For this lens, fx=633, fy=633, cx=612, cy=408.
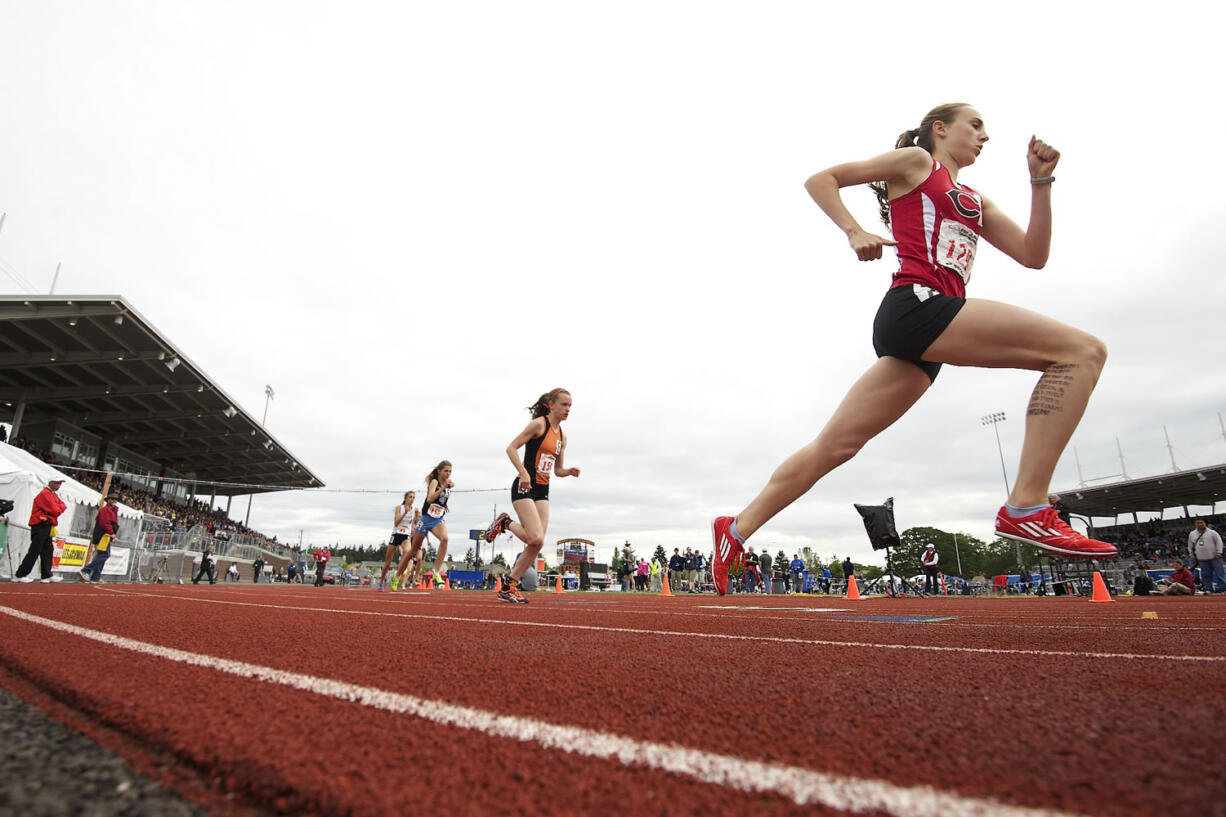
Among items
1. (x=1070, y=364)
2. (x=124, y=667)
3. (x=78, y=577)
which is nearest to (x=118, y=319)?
(x=78, y=577)

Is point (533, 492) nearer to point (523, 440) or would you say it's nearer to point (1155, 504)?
point (523, 440)

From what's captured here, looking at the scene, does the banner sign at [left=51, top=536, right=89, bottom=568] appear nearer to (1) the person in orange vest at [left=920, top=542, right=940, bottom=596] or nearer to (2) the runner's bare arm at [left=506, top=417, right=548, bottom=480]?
(2) the runner's bare arm at [left=506, top=417, right=548, bottom=480]

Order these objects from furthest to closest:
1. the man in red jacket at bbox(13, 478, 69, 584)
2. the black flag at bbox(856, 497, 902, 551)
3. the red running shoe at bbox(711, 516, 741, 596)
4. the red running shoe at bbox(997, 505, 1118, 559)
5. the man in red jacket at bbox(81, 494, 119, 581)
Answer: the man in red jacket at bbox(81, 494, 119, 581)
the black flag at bbox(856, 497, 902, 551)
the man in red jacket at bbox(13, 478, 69, 584)
the red running shoe at bbox(711, 516, 741, 596)
the red running shoe at bbox(997, 505, 1118, 559)

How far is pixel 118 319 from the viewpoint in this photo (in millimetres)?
21359

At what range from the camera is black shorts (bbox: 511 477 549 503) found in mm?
6199

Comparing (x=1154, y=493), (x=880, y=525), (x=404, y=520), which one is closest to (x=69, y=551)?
(x=404, y=520)

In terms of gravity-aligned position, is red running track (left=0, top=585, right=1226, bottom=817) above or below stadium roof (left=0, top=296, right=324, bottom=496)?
below

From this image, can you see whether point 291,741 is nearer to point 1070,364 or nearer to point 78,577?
point 1070,364

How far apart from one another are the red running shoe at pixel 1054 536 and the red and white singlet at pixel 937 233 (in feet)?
3.18

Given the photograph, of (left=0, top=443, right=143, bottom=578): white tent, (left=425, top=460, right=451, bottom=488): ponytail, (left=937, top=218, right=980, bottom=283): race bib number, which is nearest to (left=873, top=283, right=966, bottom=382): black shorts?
(left=937, top=218, right=980, bottom=283): race bib number

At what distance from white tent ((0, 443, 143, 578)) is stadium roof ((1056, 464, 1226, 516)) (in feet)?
157

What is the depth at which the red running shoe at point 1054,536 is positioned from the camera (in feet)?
7.70

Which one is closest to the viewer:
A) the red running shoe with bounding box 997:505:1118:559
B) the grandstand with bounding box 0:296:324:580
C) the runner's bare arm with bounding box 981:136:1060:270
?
the red running shoe with bounding box 997:505:1118:559

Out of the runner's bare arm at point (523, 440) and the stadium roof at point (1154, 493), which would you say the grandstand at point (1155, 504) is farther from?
the runner's bare arm at point (523, 440)
